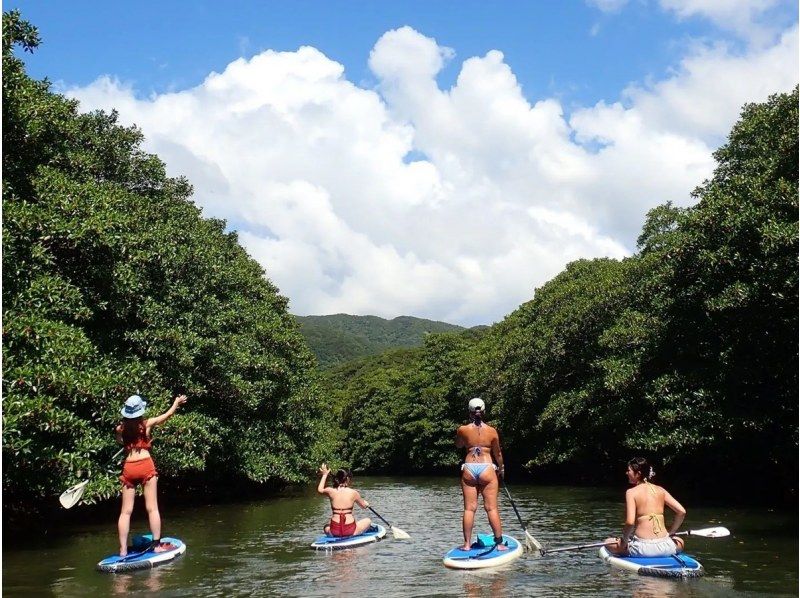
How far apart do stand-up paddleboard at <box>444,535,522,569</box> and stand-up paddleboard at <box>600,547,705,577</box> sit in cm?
168

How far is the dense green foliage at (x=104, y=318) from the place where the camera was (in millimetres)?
13727

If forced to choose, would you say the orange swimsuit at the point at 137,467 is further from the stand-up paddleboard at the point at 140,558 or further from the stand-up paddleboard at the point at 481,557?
the stand-up paddleboard at the point at 481,557

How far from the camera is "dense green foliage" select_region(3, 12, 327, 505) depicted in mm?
13727

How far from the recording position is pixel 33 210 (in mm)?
14773

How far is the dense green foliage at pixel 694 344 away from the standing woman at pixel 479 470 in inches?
357

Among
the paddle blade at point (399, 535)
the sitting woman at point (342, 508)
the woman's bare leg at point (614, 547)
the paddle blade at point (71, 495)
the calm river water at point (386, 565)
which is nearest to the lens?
the calm river water at point (386, 565)

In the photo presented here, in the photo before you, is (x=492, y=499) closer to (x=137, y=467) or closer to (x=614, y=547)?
(x=614, y=547)

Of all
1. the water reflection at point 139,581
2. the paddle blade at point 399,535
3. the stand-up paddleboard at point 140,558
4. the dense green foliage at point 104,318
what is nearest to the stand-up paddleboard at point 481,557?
the paddle blade at point 399,535

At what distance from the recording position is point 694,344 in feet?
80.7

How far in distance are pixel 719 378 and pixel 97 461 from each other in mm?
16097

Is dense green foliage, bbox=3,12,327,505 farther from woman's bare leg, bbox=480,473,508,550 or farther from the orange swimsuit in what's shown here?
woman's bare leg, bbox=480,473,508,550

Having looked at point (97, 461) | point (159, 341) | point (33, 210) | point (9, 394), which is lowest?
point (97, 461)

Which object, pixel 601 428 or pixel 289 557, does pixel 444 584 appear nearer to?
pixel 289 557

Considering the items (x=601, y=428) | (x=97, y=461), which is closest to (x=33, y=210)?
(x=97, y=461)
